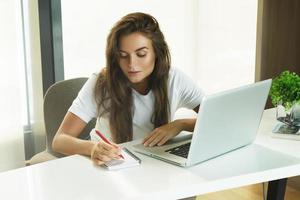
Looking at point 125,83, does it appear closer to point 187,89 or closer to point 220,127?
point 187,89

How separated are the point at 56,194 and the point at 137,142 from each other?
466mm

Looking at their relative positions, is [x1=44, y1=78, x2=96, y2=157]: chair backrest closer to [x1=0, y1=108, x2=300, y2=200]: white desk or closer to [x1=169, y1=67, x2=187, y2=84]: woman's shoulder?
[x1=169, y1=67, x2=187, y2=84]: woman's shoulder

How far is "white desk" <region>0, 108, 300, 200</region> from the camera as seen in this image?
106 cm

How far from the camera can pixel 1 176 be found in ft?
3.88

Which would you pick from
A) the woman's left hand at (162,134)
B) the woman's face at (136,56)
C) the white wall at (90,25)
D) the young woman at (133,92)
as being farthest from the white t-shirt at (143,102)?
the white wall at (90,25)

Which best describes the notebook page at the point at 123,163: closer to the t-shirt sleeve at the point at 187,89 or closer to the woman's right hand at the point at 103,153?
the woman's right hand at the point at 103,153

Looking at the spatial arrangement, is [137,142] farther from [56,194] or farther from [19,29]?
[19,29]

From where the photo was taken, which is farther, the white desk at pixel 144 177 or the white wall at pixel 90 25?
the white wall at pixel 90 25

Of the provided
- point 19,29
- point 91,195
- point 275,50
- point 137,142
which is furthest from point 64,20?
point 91,195

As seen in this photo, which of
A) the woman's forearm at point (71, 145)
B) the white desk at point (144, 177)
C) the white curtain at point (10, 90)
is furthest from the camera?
the white curtain at point (10, 90)

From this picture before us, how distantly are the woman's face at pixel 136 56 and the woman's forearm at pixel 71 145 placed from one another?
348 mm

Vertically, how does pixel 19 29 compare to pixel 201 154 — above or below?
above

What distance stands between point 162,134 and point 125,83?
Result: 0.36 m

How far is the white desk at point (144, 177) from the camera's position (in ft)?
3.48
